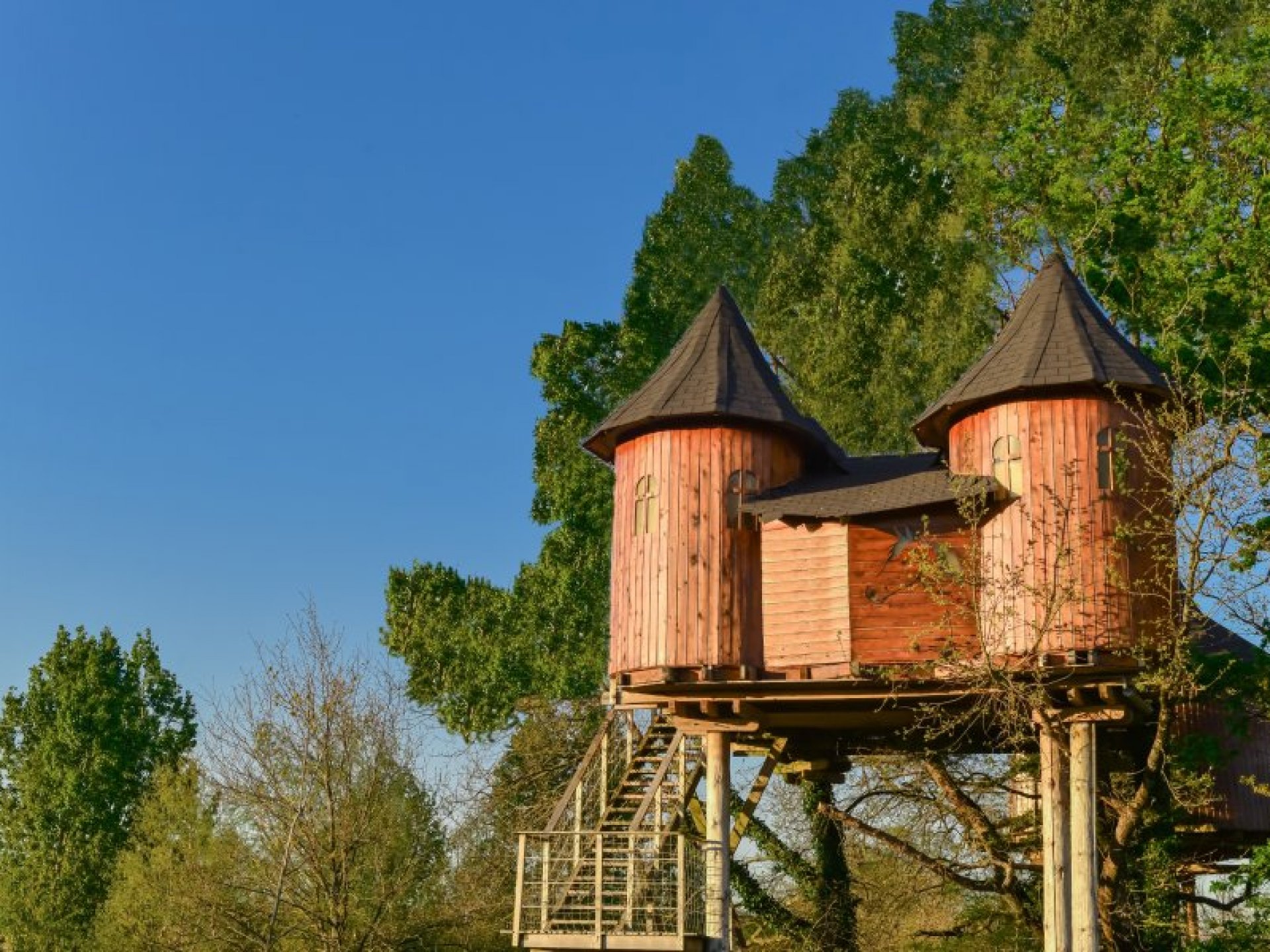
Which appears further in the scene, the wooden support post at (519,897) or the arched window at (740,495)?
→ the arched window at (740,495)

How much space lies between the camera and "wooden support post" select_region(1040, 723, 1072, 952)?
67.0 feet

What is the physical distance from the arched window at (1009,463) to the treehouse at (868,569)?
0.03 m

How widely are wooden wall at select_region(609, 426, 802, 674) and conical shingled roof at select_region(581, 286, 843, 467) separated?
288 mm

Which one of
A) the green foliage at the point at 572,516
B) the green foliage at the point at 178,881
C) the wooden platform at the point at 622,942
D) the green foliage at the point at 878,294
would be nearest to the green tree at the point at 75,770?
the green foliage at the point at 178,881

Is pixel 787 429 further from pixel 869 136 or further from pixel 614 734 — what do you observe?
pixel 869 136

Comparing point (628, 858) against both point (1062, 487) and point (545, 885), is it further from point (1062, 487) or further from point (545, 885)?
point (1062, 487)

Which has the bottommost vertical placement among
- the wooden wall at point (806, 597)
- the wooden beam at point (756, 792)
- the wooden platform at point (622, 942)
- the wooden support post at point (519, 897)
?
the wooden platform at point (622, 942)

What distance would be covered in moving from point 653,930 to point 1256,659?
863 cm

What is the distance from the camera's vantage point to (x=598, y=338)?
132 ft

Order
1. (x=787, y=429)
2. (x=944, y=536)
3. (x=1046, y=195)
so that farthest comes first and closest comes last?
(x=1046, y=195)
(x=787, y=429)
(x=944, y=536)

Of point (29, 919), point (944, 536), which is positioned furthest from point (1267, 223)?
point (29, 919)

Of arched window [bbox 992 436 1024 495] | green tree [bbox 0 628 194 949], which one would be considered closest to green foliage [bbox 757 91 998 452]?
arched window [bbox 992 436 1024 495]

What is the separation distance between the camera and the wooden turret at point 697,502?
21344 mm

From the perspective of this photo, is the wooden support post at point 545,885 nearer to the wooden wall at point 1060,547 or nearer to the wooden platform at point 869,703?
the wooden platform at point 869,703
